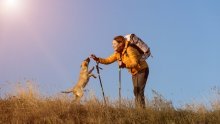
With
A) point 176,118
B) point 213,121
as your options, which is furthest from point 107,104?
point 213,121

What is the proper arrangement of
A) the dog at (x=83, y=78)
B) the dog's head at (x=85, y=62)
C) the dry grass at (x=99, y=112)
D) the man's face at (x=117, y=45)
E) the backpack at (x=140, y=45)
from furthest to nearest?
the dog's head at (x=85, y=62) < the dog at (x=83, y=78) < the man's face at (x=117, y=45) < the backpack at (x=140, y=45) < the dry grass at (x=99, y=112)

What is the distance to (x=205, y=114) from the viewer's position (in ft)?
37.6

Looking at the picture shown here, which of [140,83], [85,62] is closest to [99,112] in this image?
[140,83]

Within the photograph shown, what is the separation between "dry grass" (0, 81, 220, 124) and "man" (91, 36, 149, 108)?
0.34m

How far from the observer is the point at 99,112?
11.5 metres

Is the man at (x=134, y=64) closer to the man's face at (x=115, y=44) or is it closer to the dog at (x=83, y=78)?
the man's face at (x=115, y=44)

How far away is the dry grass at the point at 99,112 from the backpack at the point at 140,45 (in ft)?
3.10

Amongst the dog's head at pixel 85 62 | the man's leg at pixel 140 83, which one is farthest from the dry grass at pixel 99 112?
the dog's head at pixel 85 62

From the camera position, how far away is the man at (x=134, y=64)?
1217 centimetres

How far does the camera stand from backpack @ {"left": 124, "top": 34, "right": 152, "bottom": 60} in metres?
12.3

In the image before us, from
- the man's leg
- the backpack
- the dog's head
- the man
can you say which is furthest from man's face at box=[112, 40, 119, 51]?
the dog's head

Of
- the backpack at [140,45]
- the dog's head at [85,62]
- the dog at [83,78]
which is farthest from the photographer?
the dog's head at [85,62]

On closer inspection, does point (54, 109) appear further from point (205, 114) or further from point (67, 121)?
point (205, 114)

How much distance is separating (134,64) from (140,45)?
0.54 metres
